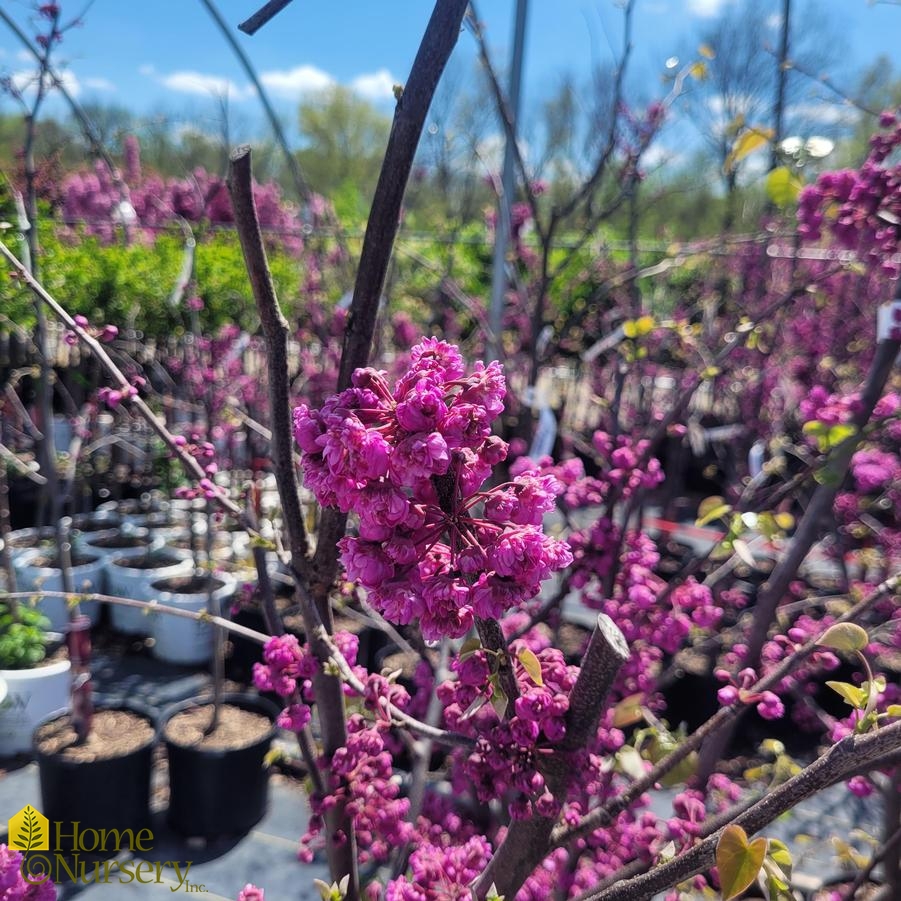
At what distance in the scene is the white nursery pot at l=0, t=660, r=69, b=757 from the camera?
265 centimetres

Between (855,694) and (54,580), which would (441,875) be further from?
(54,580)

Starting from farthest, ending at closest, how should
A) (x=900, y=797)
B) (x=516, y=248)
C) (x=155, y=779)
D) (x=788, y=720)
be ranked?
(x=516, y=248) < (x=788, y=720) < (x=155, y=779) < (x=900, y=797)

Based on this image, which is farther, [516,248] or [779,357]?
[779,357]

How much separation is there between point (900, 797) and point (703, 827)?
0.88 meters

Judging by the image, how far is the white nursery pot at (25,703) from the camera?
2.65m

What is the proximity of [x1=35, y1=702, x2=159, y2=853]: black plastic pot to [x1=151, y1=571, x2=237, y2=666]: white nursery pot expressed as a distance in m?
1.11

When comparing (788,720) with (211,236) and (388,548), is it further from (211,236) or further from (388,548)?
(211,236)

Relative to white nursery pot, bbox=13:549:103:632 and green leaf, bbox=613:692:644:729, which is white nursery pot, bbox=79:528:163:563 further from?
green leaf, bbox=613:692:644:729

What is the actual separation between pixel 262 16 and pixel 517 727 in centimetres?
76

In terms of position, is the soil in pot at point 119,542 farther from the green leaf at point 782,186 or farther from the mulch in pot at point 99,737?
the green leaf at point 782,186

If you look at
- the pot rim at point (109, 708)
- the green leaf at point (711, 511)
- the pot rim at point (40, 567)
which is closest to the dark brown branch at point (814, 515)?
the green leaf at point (711, 511)

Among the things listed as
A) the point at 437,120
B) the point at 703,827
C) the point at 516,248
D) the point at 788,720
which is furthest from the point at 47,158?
the point at 788,720

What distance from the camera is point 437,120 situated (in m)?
3.44

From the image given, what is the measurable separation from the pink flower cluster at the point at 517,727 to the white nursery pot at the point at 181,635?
2.76 meters
